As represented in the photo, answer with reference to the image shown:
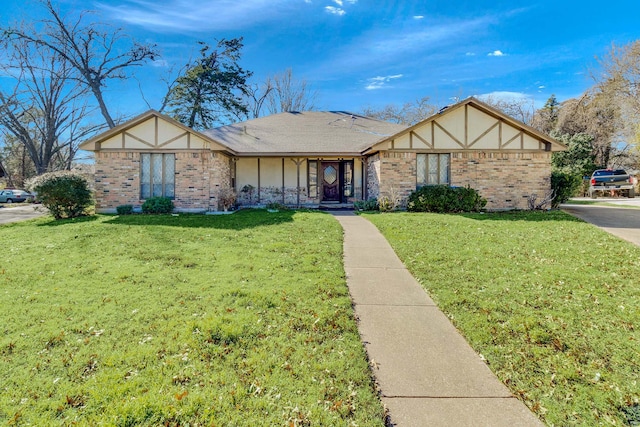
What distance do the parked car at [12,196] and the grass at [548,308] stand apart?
1198 inches

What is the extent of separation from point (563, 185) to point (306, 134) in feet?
38.8

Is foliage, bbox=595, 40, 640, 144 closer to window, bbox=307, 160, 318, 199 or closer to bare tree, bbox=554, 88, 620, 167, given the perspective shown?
bare tree, bbox=554, 88, 620, 167

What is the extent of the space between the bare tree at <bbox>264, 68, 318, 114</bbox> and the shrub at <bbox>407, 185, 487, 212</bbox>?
21.3 meters

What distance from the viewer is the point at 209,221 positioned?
1113cm

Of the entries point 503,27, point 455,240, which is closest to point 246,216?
point 455,240

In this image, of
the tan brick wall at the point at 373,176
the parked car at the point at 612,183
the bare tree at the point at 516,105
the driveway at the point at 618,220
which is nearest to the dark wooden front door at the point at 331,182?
the tan brick wall at the point at 373,176

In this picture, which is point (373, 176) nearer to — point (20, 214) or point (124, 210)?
point (124, 210)

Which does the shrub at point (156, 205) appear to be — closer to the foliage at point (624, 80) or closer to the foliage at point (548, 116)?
the foliage at point (624, 80)

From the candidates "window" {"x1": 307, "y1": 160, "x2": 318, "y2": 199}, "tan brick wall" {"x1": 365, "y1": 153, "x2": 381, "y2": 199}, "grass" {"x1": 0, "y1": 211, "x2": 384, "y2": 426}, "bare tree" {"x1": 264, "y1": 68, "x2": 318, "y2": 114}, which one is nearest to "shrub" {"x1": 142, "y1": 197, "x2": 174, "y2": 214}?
"grass" {"x1": 0, "y1": 211, "x2": 384, "y2": 426}

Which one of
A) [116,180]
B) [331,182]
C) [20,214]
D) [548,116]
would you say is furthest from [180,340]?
[548,116]

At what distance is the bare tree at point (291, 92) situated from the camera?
3198 cm

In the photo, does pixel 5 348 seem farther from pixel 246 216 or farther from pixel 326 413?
pixel 246 216

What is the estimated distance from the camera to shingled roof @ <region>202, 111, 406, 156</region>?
15.8 metres

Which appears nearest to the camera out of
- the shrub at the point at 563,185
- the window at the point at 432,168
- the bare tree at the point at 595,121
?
the shrub at the point at 563,185
